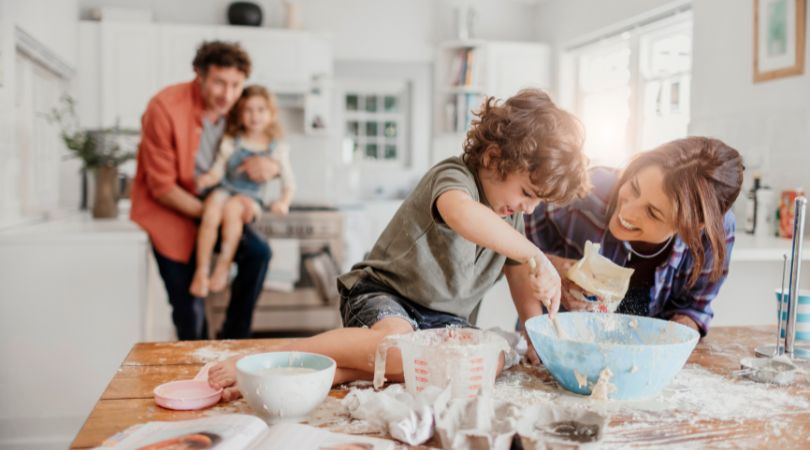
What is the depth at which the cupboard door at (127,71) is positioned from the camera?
Answer: 4438 millimetres

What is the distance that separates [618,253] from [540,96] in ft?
1.53

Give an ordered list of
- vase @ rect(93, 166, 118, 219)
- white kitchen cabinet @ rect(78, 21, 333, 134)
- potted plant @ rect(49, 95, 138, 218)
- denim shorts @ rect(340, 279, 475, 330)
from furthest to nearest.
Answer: white kitchen cabinet @ rect(78, 21, 333, 134)
vase @ rect(93, 166, 118, 219)
potted plant @ rect(49, 95, 138, 218)
denim shorts @ rect(340, 279, 475, 330)

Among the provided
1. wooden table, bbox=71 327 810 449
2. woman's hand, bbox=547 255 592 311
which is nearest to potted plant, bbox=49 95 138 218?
wooden table, bbox=71 327 810 449

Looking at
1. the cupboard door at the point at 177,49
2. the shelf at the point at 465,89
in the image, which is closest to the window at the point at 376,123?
the shelf at the point at 465,89

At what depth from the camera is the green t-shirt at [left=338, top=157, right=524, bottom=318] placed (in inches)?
55.8

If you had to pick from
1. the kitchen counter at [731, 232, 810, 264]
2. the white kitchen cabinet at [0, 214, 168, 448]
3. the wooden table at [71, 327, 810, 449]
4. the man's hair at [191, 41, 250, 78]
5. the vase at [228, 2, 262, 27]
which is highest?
the vase at [228, 2, 262, 27]

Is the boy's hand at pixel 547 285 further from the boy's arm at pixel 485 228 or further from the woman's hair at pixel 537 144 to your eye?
the woman's hair at pixel 537 144

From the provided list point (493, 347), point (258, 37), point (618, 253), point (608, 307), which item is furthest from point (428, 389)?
point (258, 37)

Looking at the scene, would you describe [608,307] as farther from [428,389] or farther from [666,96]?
[666,96]

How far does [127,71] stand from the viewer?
4.47 m

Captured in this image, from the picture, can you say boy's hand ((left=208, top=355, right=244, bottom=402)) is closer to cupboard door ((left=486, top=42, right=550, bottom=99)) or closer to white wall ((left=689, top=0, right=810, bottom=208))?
white wall ((left=689, top=0, right=810, bottom=208))

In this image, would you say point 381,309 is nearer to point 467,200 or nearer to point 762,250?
point 467,200

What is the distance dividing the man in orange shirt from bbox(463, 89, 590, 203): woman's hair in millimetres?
1350

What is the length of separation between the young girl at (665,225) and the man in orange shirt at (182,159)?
53.2 inches
